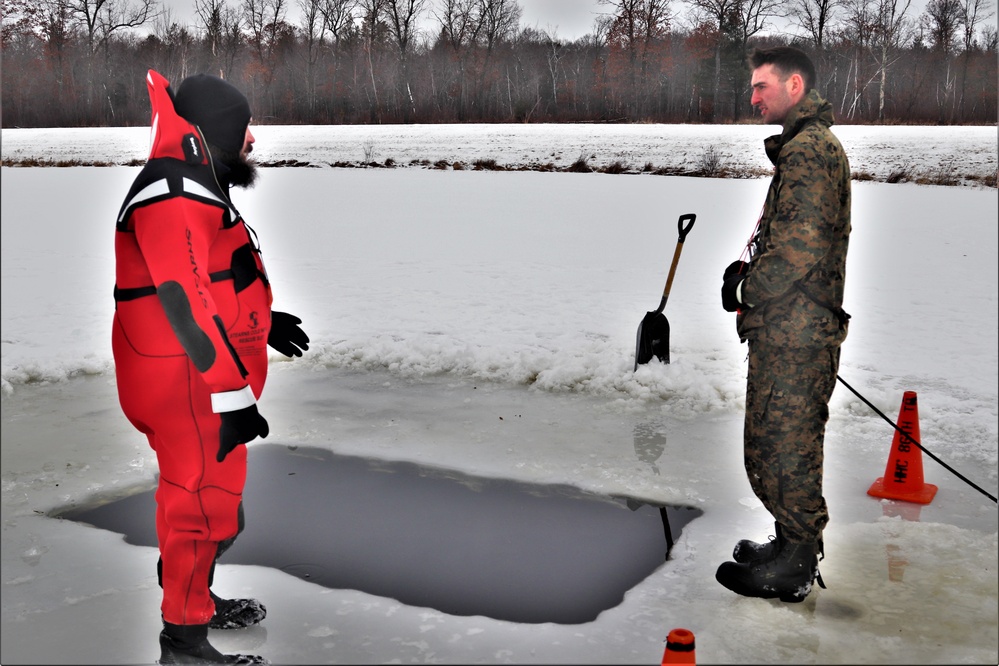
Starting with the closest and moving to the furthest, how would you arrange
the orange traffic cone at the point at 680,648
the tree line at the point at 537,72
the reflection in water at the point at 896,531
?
1. the orange traffic cone at the point at 680,648
2. the reflection in water at the point at 896,531
3. the tree line at the point at 537,72

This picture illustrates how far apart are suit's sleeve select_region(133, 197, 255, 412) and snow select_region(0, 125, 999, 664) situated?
100 centimetres

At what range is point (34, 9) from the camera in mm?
14500

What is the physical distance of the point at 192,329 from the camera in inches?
99.9

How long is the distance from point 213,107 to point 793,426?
2.26 metres

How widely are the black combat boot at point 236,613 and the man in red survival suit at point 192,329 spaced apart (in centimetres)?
28

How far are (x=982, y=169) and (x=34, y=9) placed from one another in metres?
18.2

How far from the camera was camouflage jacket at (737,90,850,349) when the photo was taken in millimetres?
3179

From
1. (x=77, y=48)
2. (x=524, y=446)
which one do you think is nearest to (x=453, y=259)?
(x=524, y=446)

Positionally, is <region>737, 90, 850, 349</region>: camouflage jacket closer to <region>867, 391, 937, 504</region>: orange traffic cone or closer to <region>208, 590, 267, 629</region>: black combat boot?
<region>867, 391, 937, 504</region>: orange traffic cone

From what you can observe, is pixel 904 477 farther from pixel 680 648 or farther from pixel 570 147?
pixel 570 147

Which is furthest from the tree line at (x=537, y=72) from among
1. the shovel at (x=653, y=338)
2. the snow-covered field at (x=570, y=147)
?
the shovel at (x=653, y=338)

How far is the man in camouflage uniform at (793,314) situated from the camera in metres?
3.20

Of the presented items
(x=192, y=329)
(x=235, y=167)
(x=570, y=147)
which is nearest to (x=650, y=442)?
(x=235, y=167)

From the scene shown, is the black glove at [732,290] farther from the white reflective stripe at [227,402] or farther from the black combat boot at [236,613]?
the black combat boot at [236,613]
